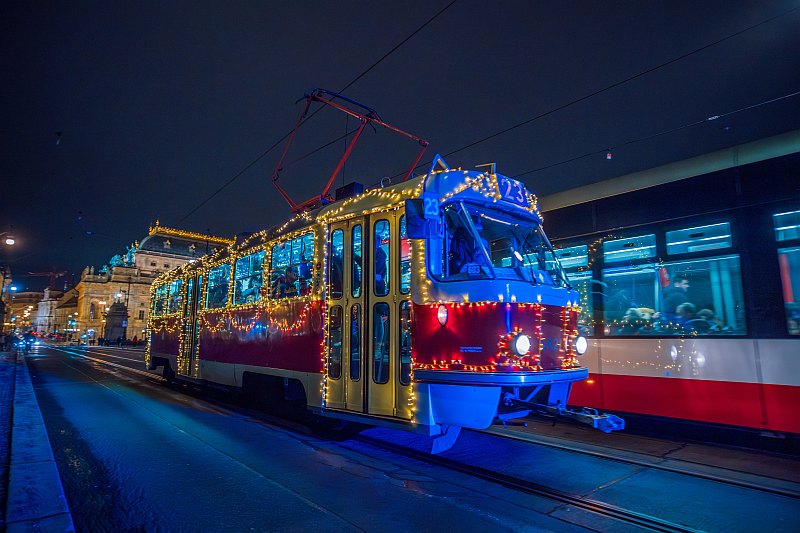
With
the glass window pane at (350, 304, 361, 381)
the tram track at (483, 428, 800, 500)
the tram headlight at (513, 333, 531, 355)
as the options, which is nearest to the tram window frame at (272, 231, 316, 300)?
the glass window pane at (350, 304, 361, 381)

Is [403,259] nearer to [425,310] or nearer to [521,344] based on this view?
[425,310]

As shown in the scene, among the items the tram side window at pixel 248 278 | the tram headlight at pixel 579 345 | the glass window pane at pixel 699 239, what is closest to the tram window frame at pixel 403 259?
the tram headlight at pixel 579 345

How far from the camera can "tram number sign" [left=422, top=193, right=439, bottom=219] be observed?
5316 millimetres

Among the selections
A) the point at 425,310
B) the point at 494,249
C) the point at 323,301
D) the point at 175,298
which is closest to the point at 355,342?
the point at 323,301

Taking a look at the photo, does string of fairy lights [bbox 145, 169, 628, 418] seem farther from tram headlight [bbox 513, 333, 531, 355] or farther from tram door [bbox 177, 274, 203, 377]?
tram door [bbox 177, 274, 203, 377]

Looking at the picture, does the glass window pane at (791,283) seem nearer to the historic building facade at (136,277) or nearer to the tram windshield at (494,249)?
the tram windshield at (494,249)

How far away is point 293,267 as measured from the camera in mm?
7621

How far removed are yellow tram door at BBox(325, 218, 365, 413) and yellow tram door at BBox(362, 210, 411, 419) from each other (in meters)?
0.16

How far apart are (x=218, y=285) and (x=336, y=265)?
485 cm

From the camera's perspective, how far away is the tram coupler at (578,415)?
4.88m

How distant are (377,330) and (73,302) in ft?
416

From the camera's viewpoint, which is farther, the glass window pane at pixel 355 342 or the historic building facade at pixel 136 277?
the historic building facade at pixel 136 277

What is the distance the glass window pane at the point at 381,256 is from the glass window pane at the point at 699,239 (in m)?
4.27

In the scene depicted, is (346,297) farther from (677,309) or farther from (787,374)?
(787,374)
